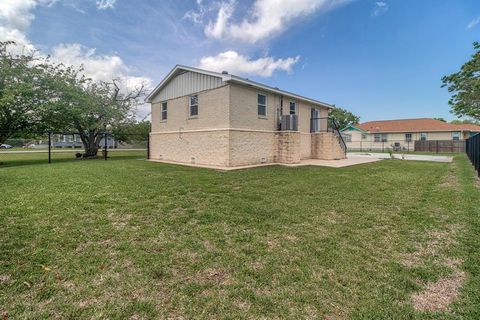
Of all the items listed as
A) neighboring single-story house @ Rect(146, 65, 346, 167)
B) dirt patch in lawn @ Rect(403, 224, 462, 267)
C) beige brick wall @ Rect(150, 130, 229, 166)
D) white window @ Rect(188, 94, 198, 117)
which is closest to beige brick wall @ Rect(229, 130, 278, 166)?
neighboring single-story house @ Rect(146, 65, 346, 167)

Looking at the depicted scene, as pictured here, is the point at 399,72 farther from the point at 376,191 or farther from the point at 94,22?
the point at 94,22

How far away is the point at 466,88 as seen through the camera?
17.3m

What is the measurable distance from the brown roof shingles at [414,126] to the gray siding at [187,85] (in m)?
32.8

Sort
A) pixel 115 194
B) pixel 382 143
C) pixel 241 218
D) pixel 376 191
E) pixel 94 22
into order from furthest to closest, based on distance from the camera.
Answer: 1. pixel 382 143
2. pixel 94 22
3. pixel 376 191
4. pixel 115 194
5. pixel 241 218

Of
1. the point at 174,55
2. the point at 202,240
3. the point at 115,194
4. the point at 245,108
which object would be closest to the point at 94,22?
the point at 174,55

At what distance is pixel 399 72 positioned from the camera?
19500mm

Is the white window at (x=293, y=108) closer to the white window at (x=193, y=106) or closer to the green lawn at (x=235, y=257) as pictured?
the white window at (x=193, y=106)

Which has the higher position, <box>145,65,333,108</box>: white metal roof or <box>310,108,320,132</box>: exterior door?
<box>145,65,333,108</box>: white metal roof

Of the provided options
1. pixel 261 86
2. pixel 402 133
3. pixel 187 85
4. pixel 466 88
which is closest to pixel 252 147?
pixel 261 86

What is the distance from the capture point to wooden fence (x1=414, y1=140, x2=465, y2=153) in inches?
1075

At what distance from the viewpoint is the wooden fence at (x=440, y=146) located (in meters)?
27.3

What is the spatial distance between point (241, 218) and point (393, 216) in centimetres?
278

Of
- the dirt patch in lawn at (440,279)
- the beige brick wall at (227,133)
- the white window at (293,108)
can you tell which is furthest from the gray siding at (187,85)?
the dirt patch in lawn at (440,279)

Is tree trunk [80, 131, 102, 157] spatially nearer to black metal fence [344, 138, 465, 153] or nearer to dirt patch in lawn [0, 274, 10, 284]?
dirt patch in lawn [0, 274, 10, 284]
